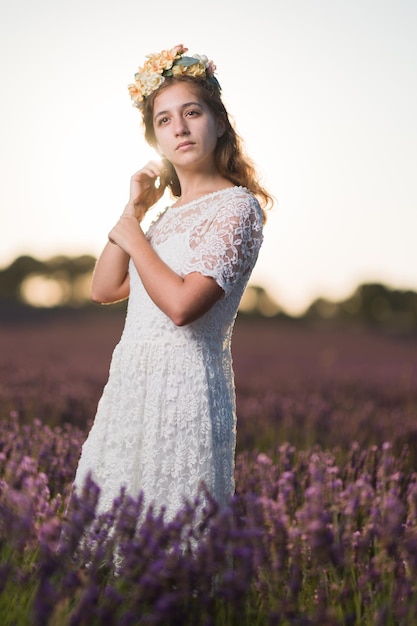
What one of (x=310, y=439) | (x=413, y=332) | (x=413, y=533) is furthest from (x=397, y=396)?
(x=413, y=332)

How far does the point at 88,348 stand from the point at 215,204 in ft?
33.3

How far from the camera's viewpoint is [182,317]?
7.73 feet

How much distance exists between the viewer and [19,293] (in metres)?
35.2

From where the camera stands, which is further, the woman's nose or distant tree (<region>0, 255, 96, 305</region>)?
distant tree (<region>0, 255, 96, 305</region>)

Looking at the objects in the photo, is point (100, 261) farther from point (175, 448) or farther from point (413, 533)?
point (413, 533)

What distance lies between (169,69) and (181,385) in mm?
1136

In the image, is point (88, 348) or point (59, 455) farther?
point (88, 348)

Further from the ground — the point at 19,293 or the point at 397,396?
the point at 19,293

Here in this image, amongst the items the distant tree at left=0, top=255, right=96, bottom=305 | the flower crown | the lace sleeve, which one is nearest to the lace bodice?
the lace sleeve

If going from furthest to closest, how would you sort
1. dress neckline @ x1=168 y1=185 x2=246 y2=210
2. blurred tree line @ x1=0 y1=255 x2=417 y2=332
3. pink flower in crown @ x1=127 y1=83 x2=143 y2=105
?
1. blurred tree line @ x1=0 y1=255 x2=417 y2=332
2. pink flower in crown @ x1=127 y1=83 x2=143 y2=105
3. dress neckline @ x1=168 y1=185 x2=246 y2=210

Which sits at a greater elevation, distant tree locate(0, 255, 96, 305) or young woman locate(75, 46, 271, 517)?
distant tree locate(0, 255, 96, 305)

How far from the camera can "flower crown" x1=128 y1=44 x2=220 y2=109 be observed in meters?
2.83

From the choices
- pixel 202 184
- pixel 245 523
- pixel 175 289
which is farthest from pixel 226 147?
pixel 245 523

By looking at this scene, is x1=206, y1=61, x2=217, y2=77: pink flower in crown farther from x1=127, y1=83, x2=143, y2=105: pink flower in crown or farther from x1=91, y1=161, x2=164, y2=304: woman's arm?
x1=91, y1=161, x2=164, y2=304: woman's arm
